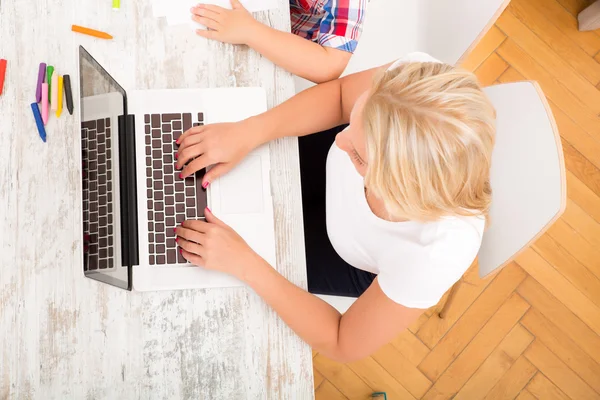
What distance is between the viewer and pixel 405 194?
0.66 meters

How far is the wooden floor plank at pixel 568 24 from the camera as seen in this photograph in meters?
1.92

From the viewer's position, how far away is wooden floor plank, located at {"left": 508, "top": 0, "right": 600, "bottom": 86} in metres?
1.90

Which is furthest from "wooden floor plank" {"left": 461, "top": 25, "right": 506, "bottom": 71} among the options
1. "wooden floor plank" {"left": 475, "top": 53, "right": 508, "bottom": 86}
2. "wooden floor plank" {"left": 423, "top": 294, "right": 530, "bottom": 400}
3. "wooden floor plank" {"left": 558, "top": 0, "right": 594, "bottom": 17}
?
"wooden floor plank" {"left": 423, "top": 294, "right": 530, "bottom": 400}

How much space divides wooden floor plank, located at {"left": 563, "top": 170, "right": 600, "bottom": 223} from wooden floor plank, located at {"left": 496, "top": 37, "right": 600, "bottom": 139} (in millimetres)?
217

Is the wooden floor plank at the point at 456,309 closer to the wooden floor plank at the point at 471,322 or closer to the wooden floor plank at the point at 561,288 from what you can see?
the wooden floor plank at the point at 471,322

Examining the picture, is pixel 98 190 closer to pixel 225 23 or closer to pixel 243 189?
pixel 243 189

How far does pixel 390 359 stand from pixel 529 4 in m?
1.54

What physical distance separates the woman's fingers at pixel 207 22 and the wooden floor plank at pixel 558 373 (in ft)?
4.98

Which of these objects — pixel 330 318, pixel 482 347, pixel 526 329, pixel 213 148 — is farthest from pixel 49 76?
pixel 526 329

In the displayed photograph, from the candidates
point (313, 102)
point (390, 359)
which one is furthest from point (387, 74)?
point (390, 359)

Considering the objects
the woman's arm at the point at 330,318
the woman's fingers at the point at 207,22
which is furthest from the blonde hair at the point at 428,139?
the woman's fingers at the point at 207,22

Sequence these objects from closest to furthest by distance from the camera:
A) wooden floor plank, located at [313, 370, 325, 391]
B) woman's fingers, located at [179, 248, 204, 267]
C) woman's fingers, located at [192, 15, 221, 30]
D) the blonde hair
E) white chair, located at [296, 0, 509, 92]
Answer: the blonde hair → woman's fingers, located at [179, 248, 204, 267] → woman's fingers, located at [192, 15, 221, 30] → white chair, located at [296, 0, 509, 92] → wooden floor plank, located at [313, 370, 325, 391]

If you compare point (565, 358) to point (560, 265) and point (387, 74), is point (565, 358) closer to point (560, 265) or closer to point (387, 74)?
point (560, 265)

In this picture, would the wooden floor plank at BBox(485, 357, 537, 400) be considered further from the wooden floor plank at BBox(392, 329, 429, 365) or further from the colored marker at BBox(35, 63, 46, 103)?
the colored marker at BBox(35, 63, 46, 103)
